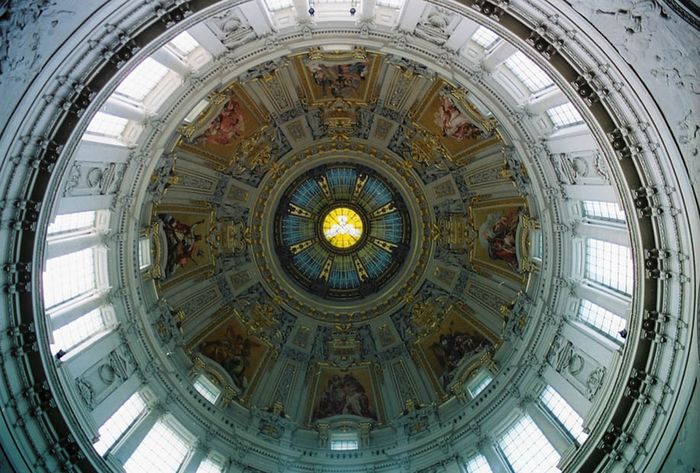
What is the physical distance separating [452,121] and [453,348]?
13.0 metres

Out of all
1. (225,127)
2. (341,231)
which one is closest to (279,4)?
(225,127)

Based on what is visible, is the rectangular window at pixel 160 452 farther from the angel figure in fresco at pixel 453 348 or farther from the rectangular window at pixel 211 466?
the angel figure in fresco at pixel 453 348

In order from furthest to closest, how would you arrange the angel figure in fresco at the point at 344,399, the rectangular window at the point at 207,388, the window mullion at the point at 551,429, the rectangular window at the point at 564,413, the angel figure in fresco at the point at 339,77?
the angel figure in fresco at the point at 344,399 < the rectangular window at the point at 207,388 < the angel figure in fresco at the point at 339,77 < the window mullion at the point at 551,429 < the rectangular window at the point at 564,413

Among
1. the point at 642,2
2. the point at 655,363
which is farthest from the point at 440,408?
the point at 642,2

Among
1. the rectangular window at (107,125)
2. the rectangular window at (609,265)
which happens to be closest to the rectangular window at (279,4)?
the rectangular window at (107,125)

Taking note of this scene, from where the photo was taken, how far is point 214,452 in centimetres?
2392

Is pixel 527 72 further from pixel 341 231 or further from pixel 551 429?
pixel 341 231

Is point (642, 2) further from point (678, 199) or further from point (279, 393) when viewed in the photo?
point (279, 393)

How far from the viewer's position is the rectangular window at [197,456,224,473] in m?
23.0

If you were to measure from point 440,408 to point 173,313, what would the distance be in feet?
49.0

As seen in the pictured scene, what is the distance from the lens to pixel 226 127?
1102 inches

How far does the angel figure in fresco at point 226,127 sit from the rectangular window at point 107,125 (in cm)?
719

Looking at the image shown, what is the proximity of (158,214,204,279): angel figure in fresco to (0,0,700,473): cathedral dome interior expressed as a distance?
0.62 feet

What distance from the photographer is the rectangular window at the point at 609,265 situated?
1877 centimetres
